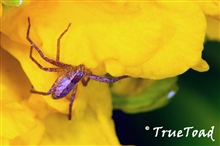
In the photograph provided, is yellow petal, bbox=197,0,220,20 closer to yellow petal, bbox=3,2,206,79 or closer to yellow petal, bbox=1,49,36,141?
yellow petal, bbox=3,2,206,79

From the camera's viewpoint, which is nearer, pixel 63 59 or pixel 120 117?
pixel 63 59

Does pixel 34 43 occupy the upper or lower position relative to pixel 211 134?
upper

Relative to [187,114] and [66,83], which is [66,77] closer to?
[66,83]

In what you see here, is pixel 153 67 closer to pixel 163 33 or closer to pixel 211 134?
pixel 163 33

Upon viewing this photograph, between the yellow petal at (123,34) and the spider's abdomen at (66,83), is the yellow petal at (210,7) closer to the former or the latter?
the yellow petal at (123,34)

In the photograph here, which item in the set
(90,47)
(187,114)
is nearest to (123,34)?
(90,47)

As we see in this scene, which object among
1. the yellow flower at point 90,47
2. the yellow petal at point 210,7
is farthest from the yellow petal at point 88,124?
the yellow petal at point 210,7

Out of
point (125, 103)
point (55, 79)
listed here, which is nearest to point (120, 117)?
point (125, 103)
